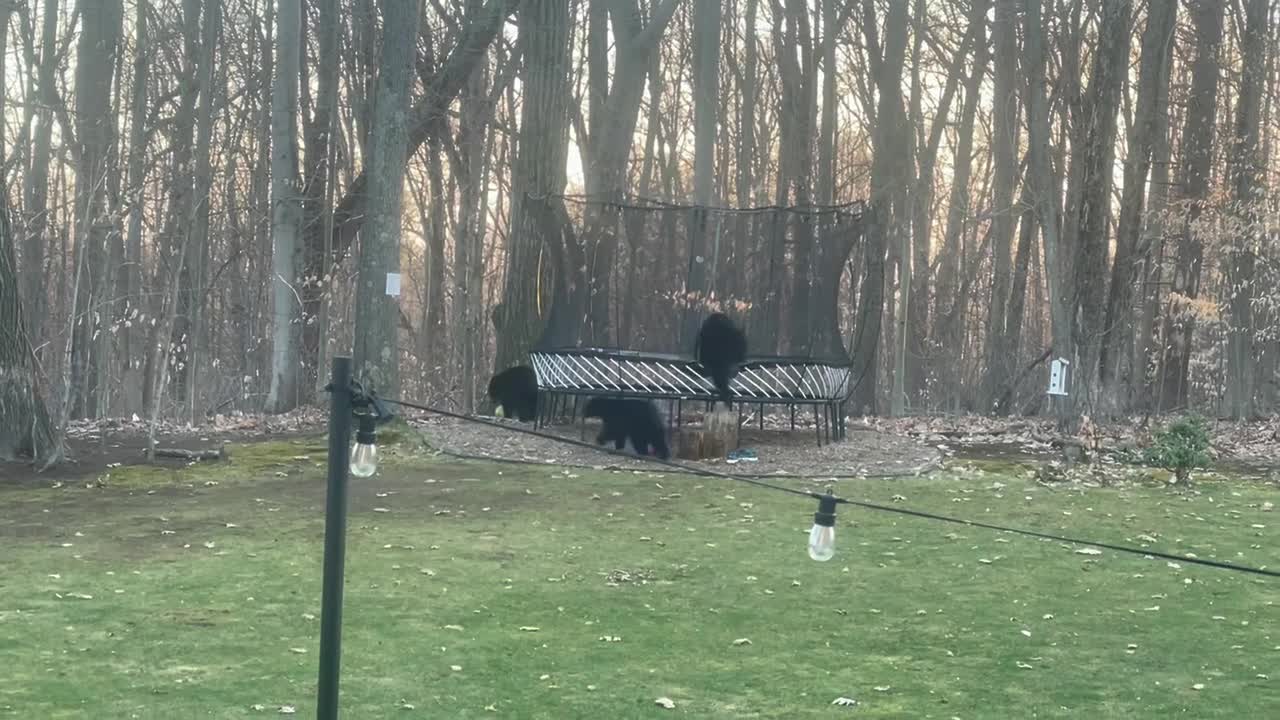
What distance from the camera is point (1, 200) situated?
28.5ft

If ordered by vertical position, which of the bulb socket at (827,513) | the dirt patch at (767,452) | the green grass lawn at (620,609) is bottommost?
the green grass lawn at (620,609)

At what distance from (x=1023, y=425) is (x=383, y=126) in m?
7.79

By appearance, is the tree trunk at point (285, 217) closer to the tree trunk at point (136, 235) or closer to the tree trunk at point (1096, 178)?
the tree trunk at point (136, 235)

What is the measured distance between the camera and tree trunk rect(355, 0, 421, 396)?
11.4m

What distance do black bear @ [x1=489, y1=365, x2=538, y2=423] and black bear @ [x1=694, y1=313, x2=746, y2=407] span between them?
6.32ft

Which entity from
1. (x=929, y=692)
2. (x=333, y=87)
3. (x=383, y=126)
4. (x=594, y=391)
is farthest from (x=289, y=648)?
(x=333, y=87)

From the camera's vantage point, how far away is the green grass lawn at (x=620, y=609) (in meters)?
3.96

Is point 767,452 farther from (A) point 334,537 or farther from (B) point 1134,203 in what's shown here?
(A) point 334,537

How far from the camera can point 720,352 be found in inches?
431

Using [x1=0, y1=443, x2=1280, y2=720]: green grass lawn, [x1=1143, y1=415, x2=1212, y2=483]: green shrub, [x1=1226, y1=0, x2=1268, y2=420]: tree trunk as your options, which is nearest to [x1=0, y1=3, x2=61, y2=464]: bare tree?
[x1=0, y1=443, x2=1280, y2=720]: green grass lawn

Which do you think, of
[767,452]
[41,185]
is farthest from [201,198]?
[41,185]

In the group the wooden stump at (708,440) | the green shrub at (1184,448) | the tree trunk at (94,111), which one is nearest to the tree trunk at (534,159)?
the wooden stump at (708,440)

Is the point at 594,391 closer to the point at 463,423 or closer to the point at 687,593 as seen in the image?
the point at 463,423

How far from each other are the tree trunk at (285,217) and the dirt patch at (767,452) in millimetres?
2815
